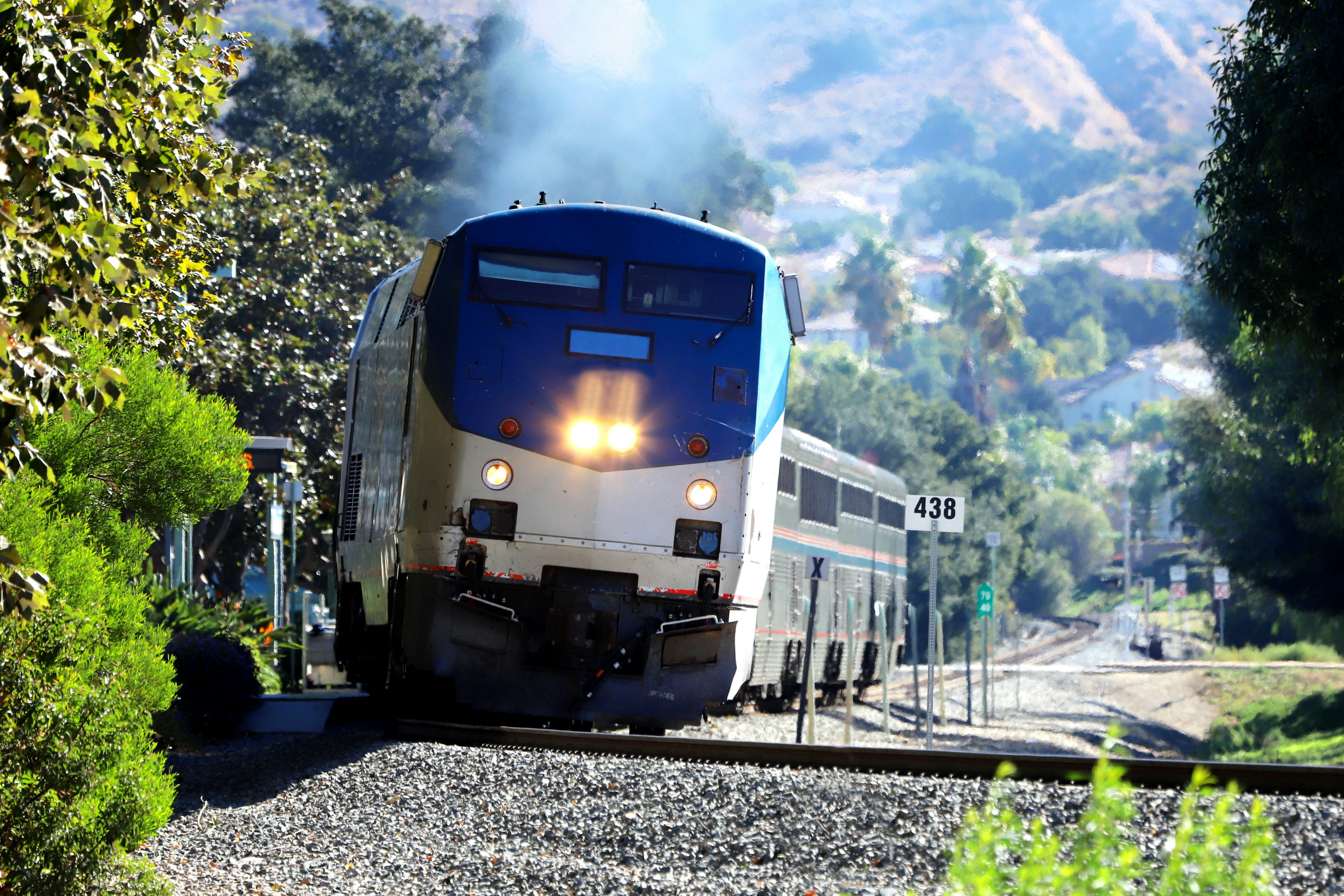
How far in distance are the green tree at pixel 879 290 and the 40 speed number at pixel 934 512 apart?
13899 centimetres

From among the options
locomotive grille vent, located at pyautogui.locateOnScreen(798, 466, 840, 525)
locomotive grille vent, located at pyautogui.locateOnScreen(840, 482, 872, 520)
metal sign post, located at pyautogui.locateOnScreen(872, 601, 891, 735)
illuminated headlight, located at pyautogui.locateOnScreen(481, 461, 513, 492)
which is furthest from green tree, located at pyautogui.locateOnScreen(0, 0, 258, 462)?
locomotive grille vent, located at pyautogui.locateOnScreen(840, 482, 872, 520)

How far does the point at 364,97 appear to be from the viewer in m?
58.7

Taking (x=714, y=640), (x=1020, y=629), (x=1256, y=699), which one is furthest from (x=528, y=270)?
(x=1020, y=629)

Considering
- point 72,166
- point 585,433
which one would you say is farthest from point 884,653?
point 72,166

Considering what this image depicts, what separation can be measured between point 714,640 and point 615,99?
47.2m

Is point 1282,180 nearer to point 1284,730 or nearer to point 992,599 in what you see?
point 992,599

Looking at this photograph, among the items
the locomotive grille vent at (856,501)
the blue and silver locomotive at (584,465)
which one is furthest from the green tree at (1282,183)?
the locomotive grille vent at (856,501)

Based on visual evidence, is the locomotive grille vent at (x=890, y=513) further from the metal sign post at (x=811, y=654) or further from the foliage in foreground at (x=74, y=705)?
the foliage in foreground at (x=74, y=705)

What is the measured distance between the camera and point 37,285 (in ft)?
17.5

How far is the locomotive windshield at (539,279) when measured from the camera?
37.0ft

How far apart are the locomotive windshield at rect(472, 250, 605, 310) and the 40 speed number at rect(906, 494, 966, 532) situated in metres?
5.89

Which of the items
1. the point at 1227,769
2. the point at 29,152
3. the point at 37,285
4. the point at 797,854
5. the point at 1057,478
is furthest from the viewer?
the point at 1057,478

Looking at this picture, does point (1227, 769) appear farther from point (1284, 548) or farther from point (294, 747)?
point (1284, 548)

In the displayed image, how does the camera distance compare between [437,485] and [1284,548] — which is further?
[1284,548]
